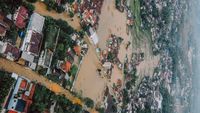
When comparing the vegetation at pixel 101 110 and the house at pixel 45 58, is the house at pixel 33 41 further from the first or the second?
the vegetation at pixel 101 110

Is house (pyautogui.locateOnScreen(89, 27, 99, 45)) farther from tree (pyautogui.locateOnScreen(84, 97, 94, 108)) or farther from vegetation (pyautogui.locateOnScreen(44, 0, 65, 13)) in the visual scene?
tree (pyautogui.locateOnScreen(84, 97, 94, 108))

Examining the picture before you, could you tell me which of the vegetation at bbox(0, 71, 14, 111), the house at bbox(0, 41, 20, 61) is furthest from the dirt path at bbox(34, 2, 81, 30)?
the vegetation at bbox(0, 71, 14, 111)

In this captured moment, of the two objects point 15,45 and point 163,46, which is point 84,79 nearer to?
point 15,45

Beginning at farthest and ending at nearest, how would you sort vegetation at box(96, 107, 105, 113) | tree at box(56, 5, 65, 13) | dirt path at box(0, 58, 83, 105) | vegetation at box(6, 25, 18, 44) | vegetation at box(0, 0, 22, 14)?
vegetation at box(96, 107, 105, 113), tree at box(56, 5, 65, 13), vegetation at box(6, 25, 18, 44), dirt path at box(0, 58, 83, 105), vegetation at box(0, 0, 22, 14)

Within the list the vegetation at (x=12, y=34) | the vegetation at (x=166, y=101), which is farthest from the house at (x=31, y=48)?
the vegetation at (x=166, y=101)

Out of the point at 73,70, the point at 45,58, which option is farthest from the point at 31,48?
the point at 73,70

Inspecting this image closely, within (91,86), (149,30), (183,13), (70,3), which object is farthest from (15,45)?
(183,13)
